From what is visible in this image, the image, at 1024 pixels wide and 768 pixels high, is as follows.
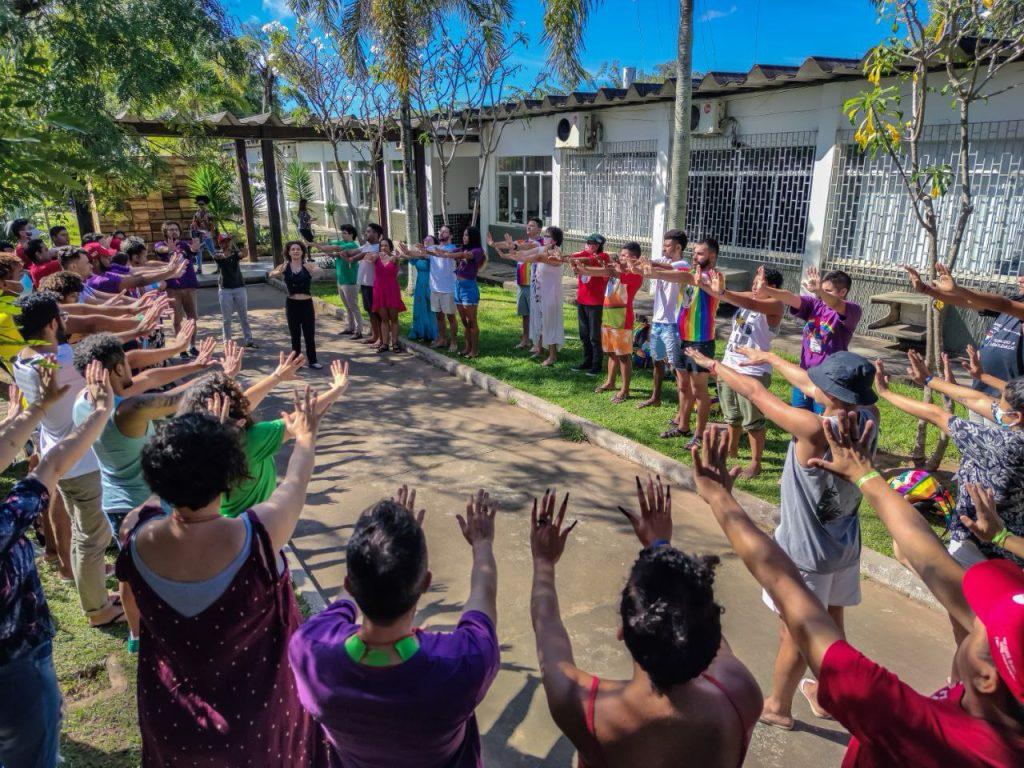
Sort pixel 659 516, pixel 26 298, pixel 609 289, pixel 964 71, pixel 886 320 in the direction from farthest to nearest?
pixel 886 320, pixel 964 71, pixel 609 289, pixel 26 298, pixel 659 516

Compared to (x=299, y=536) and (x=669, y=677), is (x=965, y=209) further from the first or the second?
(x=299, y=536)

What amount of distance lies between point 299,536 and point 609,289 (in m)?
4.16

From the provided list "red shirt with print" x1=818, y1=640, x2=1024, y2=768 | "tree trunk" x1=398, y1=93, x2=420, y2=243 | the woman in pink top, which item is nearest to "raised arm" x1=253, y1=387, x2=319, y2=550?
"red shirt with print" x1=818, y1=640, x2=1024, y2=768

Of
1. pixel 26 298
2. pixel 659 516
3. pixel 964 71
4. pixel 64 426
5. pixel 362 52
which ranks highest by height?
pixel 362 52

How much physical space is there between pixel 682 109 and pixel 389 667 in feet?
26.7

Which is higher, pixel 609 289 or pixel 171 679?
pixel 609 289

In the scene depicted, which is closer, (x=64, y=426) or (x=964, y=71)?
(x=64, y=426)

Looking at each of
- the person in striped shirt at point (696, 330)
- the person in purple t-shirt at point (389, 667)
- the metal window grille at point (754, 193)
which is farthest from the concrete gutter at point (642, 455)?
the metal window grille at point (754, 193)

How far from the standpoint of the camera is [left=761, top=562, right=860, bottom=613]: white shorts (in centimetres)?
298

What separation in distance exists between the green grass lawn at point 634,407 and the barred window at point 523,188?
6.84 meters

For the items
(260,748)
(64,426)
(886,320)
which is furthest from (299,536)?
(886,320)

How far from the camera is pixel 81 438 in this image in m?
2.50

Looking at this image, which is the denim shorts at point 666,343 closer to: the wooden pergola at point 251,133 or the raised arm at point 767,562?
the raised arm at point 767,562

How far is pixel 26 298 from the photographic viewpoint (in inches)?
148
